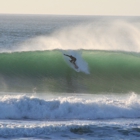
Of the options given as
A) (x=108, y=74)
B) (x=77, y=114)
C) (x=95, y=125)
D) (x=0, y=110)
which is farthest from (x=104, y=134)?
(x=108, y=74)

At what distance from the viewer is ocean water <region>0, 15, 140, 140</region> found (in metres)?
14.0

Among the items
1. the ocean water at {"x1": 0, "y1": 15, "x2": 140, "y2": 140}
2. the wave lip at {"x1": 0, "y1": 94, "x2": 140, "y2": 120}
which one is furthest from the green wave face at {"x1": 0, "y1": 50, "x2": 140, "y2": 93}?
the wave lip at {"x1": 0, "y1": 94, "x2": 140, "y2": 120}

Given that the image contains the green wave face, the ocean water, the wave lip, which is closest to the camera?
the ocean water

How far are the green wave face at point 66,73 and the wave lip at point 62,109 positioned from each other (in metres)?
4.10

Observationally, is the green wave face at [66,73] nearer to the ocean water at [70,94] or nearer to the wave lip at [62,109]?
the ocean water at [70,94]

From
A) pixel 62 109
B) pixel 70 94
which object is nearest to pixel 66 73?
pixel 70 94

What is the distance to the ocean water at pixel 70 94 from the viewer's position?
551 inches

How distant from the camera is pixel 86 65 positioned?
926 inches

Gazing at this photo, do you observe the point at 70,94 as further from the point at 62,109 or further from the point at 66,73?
the point at 62,109

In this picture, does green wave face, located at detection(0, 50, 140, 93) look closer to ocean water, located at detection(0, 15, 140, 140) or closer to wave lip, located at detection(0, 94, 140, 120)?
ocean water, located at detection(0, 15, 140, 140)

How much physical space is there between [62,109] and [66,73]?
262 inches

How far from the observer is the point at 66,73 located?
2261 cm

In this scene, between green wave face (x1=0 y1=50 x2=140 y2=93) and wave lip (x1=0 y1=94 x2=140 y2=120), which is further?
green wave face (x1=0 y1=50 x2=140 y2=93)

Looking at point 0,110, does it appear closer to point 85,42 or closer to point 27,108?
point 27,108
